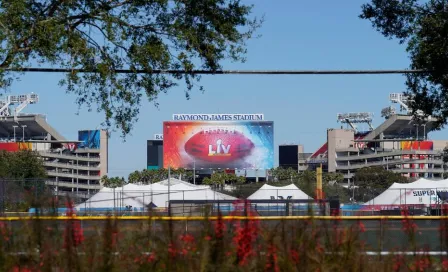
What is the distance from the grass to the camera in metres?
7.27

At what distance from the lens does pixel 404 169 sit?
14700cm

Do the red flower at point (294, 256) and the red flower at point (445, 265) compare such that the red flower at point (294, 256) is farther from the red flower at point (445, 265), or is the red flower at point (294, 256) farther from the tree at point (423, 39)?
the tree at point (423, 39)

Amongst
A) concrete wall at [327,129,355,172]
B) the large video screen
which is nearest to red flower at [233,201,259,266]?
the large video screen

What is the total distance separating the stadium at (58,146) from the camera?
147500mm

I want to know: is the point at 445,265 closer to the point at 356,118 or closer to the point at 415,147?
the point at 415,147

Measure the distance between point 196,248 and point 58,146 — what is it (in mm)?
152312

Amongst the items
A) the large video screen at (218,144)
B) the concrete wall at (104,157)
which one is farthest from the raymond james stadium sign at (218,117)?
the concrete wall at (104,157)

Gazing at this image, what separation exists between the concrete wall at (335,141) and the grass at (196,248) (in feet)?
500

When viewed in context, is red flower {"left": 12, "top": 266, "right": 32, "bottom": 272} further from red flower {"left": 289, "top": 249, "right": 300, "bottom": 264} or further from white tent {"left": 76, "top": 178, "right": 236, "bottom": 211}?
white tent {"left": 76, "top": 178, "right": 236, "bottom": 211}

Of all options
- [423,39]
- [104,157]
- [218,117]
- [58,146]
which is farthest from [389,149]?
[423,39]

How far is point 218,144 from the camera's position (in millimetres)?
126125

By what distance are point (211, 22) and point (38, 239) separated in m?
12.0

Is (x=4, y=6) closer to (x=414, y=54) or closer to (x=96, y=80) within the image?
(x=96, y=80)

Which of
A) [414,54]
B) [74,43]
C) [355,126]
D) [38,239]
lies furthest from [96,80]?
[355,126]
